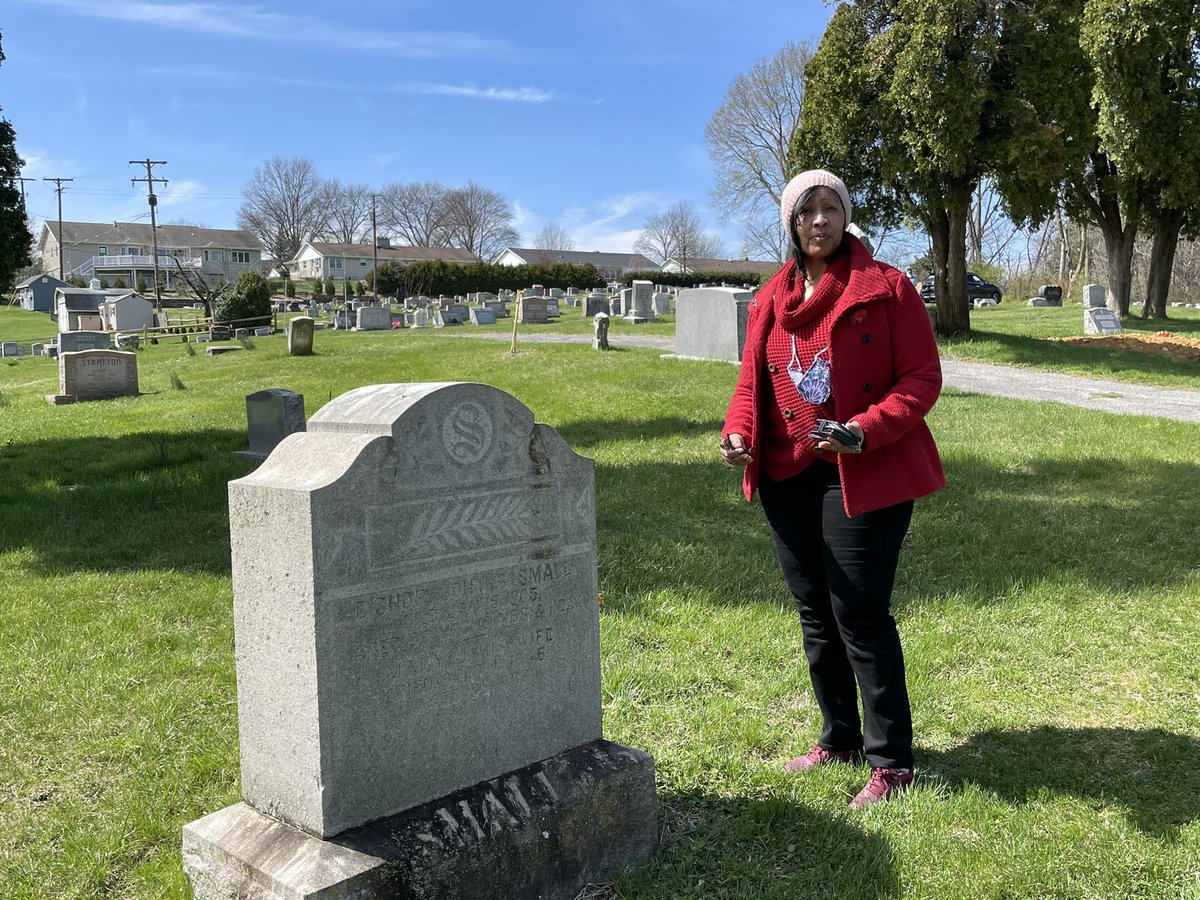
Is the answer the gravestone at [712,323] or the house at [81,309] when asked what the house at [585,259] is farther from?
the gravestone at [712,323]

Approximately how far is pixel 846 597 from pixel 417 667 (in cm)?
136

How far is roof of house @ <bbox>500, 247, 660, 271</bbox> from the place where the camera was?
112750 millimetres

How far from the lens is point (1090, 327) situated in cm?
2247

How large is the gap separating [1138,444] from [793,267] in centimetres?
761

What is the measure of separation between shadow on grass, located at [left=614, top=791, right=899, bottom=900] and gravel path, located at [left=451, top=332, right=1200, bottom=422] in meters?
9.84

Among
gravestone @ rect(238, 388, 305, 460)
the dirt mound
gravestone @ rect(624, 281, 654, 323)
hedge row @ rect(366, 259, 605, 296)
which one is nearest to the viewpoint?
gravestone @ rect(238, 388, 305, 460)

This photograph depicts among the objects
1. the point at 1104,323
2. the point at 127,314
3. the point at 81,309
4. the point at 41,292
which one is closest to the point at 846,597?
the point at 1104,323

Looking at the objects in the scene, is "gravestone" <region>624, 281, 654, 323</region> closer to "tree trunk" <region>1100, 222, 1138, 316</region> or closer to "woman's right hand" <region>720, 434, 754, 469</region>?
"tree trunk" <region>1100, 222, 1138, 316</region>

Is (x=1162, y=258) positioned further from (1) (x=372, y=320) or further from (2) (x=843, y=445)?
(2) (x=843, y=445)

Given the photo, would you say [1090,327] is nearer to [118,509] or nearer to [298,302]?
[118,509]

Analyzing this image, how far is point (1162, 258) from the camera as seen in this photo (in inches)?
1062

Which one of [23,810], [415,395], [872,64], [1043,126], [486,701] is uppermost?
[872,64]

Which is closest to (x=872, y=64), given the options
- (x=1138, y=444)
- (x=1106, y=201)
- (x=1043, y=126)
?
(x=1043, y=126)

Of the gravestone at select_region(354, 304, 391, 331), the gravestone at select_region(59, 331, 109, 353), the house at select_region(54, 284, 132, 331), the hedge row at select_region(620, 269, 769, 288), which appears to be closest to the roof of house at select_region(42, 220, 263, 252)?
the house at select_region(54, 284, 132, 331)
